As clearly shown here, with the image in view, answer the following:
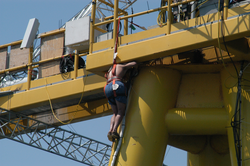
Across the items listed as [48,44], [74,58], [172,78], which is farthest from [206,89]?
[48,44]

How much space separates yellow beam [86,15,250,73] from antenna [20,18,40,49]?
4.79 m

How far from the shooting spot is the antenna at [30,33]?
51.9 feet

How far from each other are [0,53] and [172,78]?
328 inches

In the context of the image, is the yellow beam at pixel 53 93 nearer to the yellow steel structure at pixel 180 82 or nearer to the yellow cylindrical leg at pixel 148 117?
the yellow steel structure at pixel 180 82

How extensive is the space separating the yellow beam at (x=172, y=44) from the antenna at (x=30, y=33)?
4.79 m

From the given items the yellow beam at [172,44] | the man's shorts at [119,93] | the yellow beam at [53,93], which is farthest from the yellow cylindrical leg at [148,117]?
the yellow beam at [53,93]

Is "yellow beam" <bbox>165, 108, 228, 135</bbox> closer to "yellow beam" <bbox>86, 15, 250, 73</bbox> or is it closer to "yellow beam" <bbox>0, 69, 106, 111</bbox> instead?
"yellow beam" <bbox>86, 15, 250, 73</bbox>

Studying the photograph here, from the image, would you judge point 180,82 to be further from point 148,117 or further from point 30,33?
point 30,33

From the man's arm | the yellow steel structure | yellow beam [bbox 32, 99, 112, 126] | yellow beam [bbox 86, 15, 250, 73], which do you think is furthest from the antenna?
the man's arm

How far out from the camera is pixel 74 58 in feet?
50.2

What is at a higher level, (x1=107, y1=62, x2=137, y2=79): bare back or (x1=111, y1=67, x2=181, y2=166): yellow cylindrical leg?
(x1=107, y1=62, x2=137, y2=79): bare back

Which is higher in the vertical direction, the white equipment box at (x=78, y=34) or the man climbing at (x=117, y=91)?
the white equipment box at (x=78, y=34)

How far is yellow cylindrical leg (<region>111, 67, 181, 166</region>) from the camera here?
35.6ft

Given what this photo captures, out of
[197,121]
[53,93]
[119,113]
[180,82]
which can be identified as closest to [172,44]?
[180,82]
